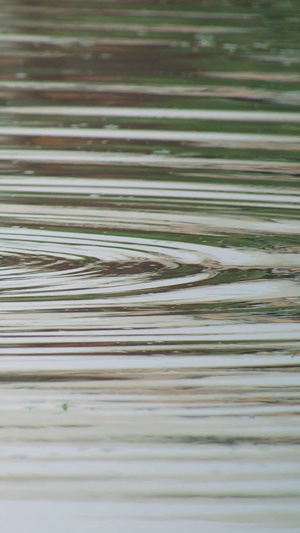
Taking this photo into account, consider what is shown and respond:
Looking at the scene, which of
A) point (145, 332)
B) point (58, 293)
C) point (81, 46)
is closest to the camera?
point (145, 332)

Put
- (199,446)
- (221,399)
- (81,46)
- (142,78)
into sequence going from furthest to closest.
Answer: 1. (81,46)
2. (142,78)
3. (221,399)
4. (199,446)

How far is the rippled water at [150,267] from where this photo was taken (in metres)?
2.35

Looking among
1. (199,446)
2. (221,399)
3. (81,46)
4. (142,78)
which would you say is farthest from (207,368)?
(81,46)

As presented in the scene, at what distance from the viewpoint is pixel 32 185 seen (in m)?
4.73

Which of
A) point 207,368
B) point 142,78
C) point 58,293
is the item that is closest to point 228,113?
point 142,78

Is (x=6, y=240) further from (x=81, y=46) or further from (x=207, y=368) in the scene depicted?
(x=81, y=46)

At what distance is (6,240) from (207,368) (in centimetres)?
127

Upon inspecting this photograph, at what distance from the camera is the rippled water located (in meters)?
2.35

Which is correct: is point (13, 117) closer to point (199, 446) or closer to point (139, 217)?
point (139, 217)

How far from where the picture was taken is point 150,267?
371 centimetres

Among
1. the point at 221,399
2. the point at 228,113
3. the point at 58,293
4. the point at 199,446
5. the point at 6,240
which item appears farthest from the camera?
the point at 228,113

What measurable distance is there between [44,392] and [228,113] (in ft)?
9.64

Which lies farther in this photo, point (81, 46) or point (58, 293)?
point (81, 46)

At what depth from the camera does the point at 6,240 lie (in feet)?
13.2
